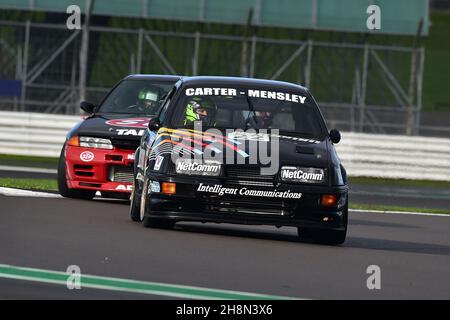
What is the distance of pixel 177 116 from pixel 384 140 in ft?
43.7

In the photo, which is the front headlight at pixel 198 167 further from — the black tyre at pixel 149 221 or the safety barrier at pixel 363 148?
the safety barrier at pixel 363 148

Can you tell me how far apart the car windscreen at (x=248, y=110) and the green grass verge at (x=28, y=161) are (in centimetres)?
1084

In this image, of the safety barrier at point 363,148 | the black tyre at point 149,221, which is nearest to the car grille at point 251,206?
the black tyre at point 149,221

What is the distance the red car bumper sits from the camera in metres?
14.2

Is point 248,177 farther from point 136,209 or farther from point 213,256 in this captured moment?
point 136,209

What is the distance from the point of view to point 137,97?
605 inches

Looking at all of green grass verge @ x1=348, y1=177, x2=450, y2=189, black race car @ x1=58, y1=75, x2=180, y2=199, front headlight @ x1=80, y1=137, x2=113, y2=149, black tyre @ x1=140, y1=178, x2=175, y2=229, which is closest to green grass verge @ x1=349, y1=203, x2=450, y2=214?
black race car @ x1=58, y1=75, x2=180, y2=199

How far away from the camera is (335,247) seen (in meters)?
11.1

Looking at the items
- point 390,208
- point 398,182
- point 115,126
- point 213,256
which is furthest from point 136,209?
point 398,182

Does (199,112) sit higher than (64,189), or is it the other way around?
(199,112)

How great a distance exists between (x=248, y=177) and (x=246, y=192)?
13cm

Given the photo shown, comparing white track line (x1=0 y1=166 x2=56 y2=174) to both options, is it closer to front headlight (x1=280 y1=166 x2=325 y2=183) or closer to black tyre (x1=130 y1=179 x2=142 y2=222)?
black tyre (x1=130 y1=179 x2=142 y2=222)

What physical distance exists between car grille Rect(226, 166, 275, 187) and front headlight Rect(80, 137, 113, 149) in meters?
3.81

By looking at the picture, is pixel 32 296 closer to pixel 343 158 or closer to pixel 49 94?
pixel 343 158
